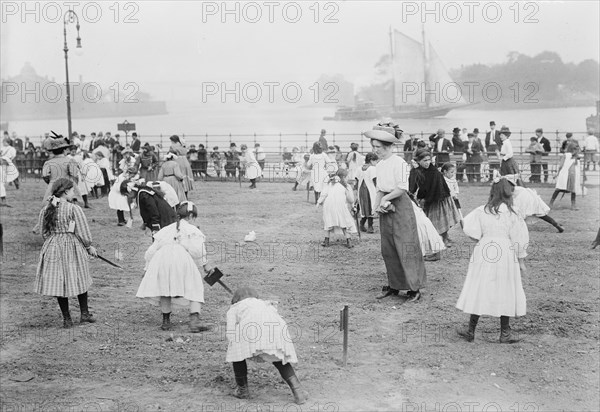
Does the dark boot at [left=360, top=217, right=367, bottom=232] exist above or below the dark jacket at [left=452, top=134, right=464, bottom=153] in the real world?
below

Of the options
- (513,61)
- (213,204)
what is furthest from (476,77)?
(213,204)

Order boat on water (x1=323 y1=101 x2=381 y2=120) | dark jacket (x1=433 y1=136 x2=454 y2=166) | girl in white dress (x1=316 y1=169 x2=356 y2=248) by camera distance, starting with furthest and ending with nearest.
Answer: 1. boat on water (x1=323 y1=101 x2=381 y2=120)
2. dark jacket (x1=433 y1=136 x2=454 y2=166)
3. girl in white dress (x1=316 y1=169 x2=356 y2=248)

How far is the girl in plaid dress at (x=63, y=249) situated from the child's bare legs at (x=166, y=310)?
0.86 metres

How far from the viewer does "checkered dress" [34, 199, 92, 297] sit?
752 cm

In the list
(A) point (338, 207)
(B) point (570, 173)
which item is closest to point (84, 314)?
(A) point (338, 207)

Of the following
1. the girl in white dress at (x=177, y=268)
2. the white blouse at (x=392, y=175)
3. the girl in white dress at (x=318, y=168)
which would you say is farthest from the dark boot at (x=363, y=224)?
the girl in white dress at (x=177, y=268)

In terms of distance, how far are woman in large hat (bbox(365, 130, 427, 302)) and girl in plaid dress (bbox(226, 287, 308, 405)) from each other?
9.60ft

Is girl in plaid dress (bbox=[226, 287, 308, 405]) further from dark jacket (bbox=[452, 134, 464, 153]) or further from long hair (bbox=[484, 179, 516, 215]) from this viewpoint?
dark jacket (bbox=[452, 134, 464, 153])

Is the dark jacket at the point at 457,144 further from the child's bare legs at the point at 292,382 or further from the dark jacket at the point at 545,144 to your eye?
the child's bare legs at the point at 292,382

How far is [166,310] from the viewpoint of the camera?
24.6 feet

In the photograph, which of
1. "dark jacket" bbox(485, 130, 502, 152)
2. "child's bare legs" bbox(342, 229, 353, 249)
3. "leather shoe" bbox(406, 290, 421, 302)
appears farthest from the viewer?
"dark jacket" bbox(485, 130, 502, 152)

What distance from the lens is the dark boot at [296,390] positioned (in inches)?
220

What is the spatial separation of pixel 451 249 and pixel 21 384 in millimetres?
7112

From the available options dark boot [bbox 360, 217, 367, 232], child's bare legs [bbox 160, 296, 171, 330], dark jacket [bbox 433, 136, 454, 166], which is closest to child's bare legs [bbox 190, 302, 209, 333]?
child's bare legs [bbox 160, 296, 171, 330]
